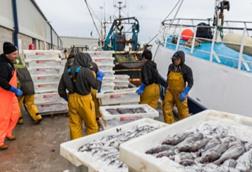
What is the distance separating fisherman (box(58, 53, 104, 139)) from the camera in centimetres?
388

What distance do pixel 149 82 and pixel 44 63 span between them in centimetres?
279

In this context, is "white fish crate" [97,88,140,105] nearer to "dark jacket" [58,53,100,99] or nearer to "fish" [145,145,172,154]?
"dark jacket" [58,53,100,99]

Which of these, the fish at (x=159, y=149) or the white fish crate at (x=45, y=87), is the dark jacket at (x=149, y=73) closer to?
the white fish crate at (x=45, y=87)

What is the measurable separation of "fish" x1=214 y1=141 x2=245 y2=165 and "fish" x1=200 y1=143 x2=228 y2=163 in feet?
0.08

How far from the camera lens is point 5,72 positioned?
427 cm

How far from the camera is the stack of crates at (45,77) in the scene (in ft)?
20.1

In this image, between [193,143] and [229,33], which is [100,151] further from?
[229,33]

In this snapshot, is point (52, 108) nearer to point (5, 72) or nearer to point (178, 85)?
point (5, 72)

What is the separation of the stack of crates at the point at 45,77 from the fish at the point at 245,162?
→ 5.43 m

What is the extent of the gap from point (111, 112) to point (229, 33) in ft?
13.4

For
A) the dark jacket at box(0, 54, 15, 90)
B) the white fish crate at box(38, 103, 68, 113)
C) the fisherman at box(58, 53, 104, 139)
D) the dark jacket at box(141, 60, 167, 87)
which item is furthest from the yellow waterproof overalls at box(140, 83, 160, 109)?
the dark jacket at box(0, 54, 15, 90)

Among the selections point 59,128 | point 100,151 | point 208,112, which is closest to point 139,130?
point 100,151

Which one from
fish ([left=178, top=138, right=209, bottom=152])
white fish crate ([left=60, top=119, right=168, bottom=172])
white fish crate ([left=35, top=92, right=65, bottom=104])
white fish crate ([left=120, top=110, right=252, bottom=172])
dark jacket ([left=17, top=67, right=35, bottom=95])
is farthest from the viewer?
white fish crate ([left=35, top=92, right=65, bottom=104])

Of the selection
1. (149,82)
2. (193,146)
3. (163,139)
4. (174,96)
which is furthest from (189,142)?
(149,82)
